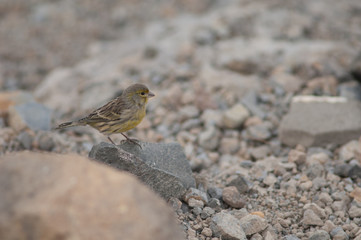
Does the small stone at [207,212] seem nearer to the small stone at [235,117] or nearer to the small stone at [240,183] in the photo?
the small stone at [240,183]

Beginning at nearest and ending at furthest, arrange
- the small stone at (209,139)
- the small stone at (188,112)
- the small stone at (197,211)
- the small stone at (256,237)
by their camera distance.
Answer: the small stone at (256,237), the small stone at (197,211), the small stone at (209,139), the small stone at (188,112)

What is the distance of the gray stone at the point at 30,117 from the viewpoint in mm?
7297

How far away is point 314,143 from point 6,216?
5.15 m

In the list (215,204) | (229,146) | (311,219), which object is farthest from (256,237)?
(229,146)

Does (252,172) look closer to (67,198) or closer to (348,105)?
(348,105)

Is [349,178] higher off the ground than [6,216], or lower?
lower

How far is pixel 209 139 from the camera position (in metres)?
7.69

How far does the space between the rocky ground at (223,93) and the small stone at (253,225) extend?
11mm

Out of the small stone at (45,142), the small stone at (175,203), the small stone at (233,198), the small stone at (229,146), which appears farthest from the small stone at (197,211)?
the small stone at (45,142)

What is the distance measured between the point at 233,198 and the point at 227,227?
2.35 feet

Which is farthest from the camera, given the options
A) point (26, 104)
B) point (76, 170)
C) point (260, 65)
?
point (260, 65)

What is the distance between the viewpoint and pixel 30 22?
Answer: 14.0 m

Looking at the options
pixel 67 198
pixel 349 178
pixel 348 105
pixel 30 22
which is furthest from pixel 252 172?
pixel 30 22

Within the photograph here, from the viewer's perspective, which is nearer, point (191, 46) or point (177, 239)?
point (177, 239)
